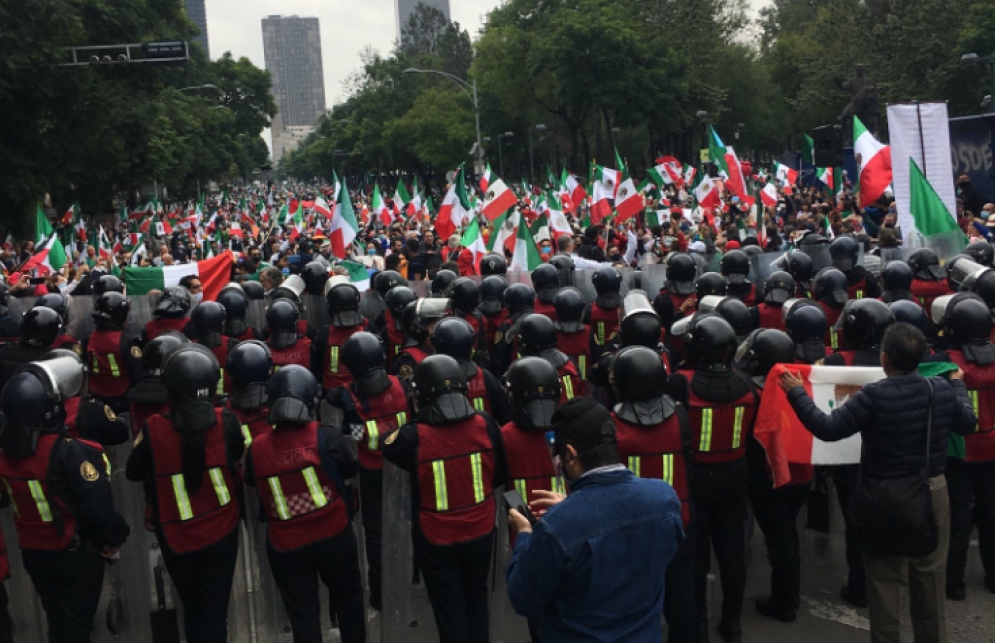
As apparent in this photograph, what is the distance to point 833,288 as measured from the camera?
8016 millimetres

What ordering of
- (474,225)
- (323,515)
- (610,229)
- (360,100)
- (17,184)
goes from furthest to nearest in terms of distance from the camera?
1. (360,100)
2. (17,184)
3. (610,229)
4. (474,225)
5. (323,515)

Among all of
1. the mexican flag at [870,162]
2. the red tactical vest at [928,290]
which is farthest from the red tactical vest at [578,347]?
the mexican flag at [870,162]

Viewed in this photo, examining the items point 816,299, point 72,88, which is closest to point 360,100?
point 72,88

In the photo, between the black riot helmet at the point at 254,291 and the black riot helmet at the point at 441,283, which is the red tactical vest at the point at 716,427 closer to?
the black riot helmet at the point at 441,283

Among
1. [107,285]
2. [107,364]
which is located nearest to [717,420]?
[107,364]

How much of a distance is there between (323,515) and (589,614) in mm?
2251

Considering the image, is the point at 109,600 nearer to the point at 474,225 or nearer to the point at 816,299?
the point at 816,299

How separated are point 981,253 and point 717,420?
4801mm

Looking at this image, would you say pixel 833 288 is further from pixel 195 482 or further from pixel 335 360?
pixel 195 482

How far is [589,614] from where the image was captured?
3234mm

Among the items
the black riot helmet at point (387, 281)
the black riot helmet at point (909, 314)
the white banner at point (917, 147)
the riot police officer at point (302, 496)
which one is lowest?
the riot police officer at point (302, 496)

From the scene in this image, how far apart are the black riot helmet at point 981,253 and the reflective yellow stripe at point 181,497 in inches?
270

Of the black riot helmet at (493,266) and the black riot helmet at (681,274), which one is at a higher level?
the black riot helmet at (493,266)

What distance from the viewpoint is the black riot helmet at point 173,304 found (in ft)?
28.5
